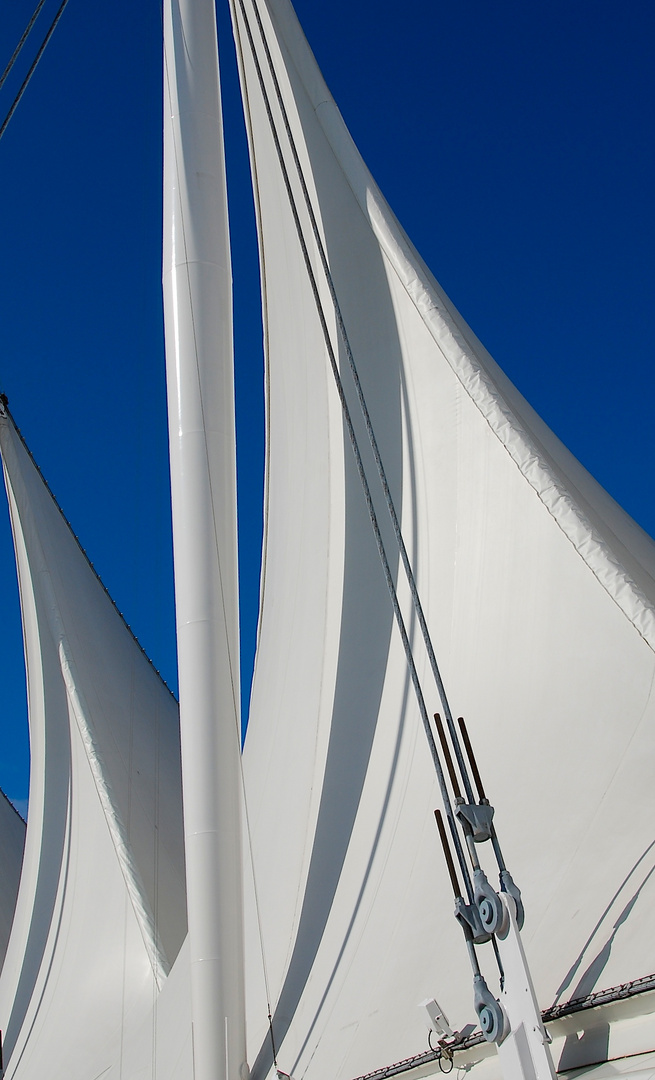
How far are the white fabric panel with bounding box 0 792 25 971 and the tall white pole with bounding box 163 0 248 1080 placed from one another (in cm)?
1151

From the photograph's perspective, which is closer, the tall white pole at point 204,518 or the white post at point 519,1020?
the white post at point 519,1020

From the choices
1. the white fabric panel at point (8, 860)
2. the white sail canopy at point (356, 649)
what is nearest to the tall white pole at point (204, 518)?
the white sail canopy at point (356, 649)

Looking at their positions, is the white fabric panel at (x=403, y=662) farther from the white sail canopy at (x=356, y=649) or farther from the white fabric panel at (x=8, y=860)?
the white fabric panel at (x=8, y=860)

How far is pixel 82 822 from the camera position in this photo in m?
9.97

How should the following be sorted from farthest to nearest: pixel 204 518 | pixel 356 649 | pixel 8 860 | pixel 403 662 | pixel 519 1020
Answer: pixel 8 860 → pixel 356 649 → pixel 204 518 → pixel 403 662 → pixel 519 1020

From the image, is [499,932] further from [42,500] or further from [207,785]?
[42,500]

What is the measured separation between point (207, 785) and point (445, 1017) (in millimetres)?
1973

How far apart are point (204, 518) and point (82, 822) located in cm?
558

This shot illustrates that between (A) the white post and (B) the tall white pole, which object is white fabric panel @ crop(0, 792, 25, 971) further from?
(A) the white post

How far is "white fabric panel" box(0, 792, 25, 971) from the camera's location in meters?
15.6

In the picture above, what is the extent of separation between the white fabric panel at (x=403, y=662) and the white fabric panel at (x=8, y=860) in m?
10.7

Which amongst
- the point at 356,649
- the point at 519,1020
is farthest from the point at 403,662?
the point at 519,1020

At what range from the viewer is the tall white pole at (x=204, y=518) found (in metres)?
5.01

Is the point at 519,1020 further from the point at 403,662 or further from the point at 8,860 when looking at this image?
the point at 8,860
